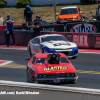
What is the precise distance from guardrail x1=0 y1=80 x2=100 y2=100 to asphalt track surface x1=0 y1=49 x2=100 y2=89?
3.25m

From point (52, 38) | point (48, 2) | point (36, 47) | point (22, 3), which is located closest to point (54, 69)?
point (36, 47)

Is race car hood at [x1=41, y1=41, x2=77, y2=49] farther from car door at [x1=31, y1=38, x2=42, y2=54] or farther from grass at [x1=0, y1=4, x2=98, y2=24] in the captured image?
grass at [x1=0, y1=4, x2=98, y2=24]

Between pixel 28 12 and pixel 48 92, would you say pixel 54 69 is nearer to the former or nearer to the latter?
pixel 48 92

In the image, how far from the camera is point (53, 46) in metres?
16.5

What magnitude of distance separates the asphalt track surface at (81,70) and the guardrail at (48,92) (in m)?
3.25

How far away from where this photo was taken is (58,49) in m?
16.4

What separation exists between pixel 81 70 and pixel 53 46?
302cm

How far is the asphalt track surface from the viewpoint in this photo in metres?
11.3

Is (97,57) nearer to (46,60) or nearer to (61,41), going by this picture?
(61,41)

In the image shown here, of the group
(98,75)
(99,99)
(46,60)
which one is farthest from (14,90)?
(98,75)

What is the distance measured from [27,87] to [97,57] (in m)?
11.1

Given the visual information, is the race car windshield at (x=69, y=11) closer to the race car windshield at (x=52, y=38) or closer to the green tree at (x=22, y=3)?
the race car windshield at (x=52, y=38)

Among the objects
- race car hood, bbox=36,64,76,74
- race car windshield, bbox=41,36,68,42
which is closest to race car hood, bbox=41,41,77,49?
race car windshield, bbox=41,36,68,42

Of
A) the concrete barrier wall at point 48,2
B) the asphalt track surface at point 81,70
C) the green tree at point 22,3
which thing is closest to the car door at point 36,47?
the asphalt track surface at point 81,70
